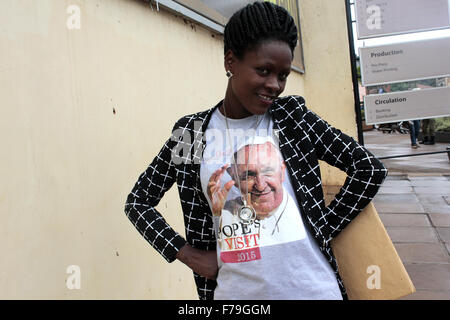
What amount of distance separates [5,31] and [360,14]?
5171mm

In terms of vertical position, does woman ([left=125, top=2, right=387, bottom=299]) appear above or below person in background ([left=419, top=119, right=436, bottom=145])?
below

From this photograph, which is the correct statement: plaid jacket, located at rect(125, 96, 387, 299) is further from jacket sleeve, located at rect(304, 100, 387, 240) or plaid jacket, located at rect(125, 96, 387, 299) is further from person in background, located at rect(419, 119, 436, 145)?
person in background, located at rect(419, 119, 436, 145)

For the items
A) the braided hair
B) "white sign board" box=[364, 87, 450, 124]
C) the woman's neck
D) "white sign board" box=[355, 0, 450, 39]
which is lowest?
the woman's neck

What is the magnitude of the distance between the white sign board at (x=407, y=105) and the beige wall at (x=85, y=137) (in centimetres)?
383

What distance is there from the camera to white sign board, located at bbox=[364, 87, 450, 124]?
5.62 meters

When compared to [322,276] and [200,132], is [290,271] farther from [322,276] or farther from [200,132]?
[200,132]

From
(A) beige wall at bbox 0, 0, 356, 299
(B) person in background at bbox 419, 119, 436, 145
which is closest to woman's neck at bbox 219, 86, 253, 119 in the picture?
(A) beige wall at bbox 0, 0, 356, 299

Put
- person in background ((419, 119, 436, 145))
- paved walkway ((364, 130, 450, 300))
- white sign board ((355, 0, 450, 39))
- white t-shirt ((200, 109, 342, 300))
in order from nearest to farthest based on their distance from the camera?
white t-shirt ((200, 109, 342, 300))
paved walkway ((364, 130, 450, 300))
white sign board ((355, 0, 450, 39))
person in background ((419, 119, 436, 145))

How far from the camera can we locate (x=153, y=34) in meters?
2.24

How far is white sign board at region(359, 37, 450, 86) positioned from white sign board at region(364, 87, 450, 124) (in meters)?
0.21

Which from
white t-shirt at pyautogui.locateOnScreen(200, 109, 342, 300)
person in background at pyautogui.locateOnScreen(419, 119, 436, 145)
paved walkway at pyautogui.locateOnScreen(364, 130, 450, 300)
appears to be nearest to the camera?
white t-shirt at pyautogui.locateOnScreen(200, 109, 342, 300)

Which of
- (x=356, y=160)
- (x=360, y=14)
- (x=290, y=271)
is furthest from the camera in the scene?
(x=360, y=14)

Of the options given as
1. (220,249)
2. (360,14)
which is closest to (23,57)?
(220,249)

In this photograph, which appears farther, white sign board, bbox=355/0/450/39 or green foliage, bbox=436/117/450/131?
green foliage, bbox=436/117/450/131
